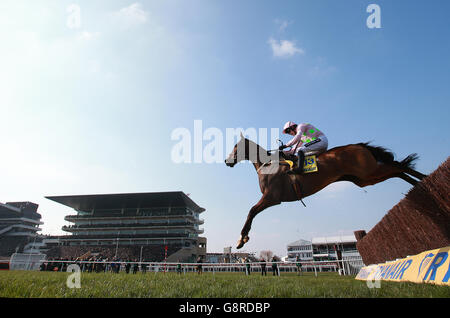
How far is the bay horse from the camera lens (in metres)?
4.73

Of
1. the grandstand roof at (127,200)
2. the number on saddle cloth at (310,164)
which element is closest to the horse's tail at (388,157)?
the number on saddle cloth at (310,164)

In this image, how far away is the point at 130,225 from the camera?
62344 mm

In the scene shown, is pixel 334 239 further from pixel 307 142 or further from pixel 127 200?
pixel 307 142

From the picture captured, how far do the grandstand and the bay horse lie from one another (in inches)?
2060

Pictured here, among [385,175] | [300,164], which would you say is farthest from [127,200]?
[385,175]

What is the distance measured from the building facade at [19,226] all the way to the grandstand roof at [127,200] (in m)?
20.5

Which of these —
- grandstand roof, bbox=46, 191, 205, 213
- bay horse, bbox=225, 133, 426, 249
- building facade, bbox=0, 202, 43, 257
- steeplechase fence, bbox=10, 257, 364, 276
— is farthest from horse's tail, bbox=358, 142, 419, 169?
building facade, bbox=0, 202, 43, 257

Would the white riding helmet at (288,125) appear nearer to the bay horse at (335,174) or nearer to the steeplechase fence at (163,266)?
the bay horse at (335,174)

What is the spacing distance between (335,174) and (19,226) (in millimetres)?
100850

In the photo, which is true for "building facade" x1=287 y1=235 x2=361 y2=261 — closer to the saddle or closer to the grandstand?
the grandstand
